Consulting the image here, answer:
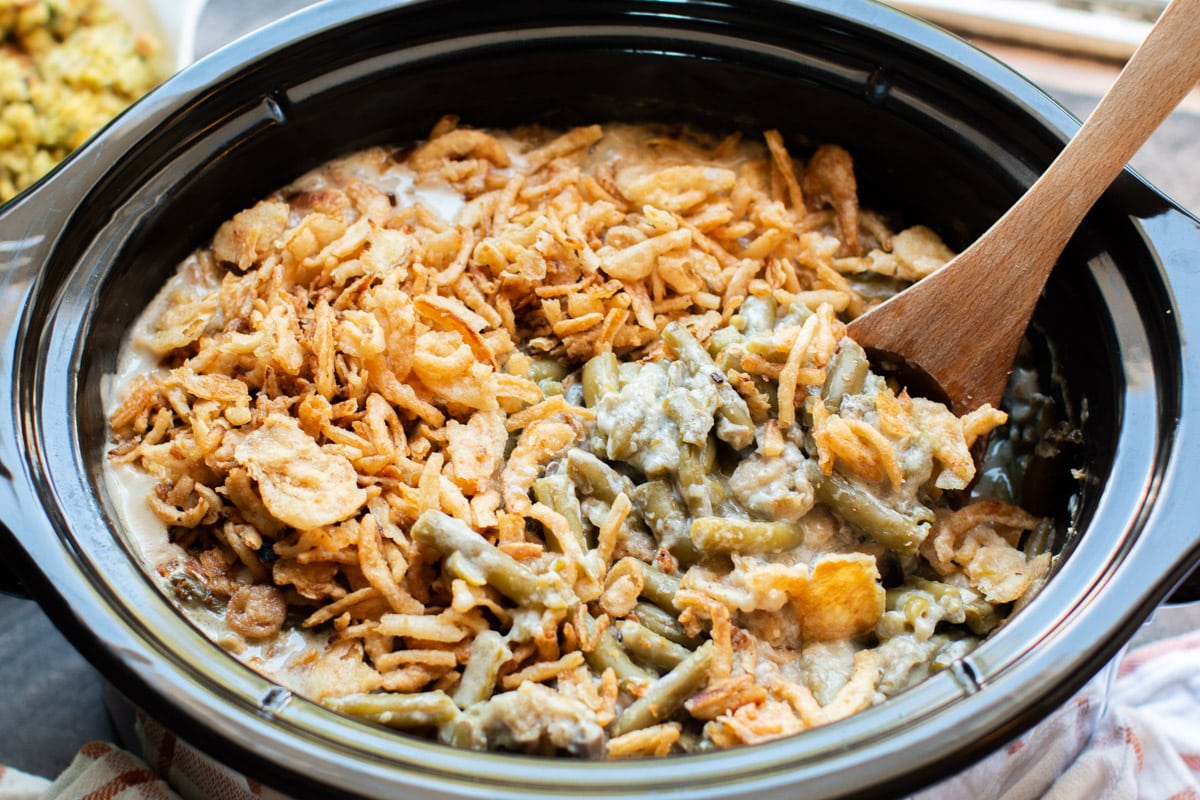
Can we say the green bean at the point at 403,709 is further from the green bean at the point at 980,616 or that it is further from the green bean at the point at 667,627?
the green bean at the point at 980,616

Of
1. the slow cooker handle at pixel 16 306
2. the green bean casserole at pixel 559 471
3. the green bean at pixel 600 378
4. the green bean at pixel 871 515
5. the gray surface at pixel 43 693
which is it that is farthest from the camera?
the gray surface at pixel 43 693

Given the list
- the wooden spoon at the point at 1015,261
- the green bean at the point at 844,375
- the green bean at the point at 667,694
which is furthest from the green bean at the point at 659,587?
the wooden spoon at the point at 1015,261

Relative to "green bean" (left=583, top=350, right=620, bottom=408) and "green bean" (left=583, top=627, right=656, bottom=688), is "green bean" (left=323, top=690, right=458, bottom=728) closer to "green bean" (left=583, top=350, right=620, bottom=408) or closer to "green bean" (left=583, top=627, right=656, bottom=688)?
"green bean" (left=583, top=627, right=656, bottom=688)

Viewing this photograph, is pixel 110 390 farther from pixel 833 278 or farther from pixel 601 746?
pixel 833 278

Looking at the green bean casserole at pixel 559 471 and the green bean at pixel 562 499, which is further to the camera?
the green bean at pixel 562 499

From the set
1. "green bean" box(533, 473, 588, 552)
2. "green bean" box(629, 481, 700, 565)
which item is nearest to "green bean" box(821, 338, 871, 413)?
"green bean" box(629, 481, 700, 565)
